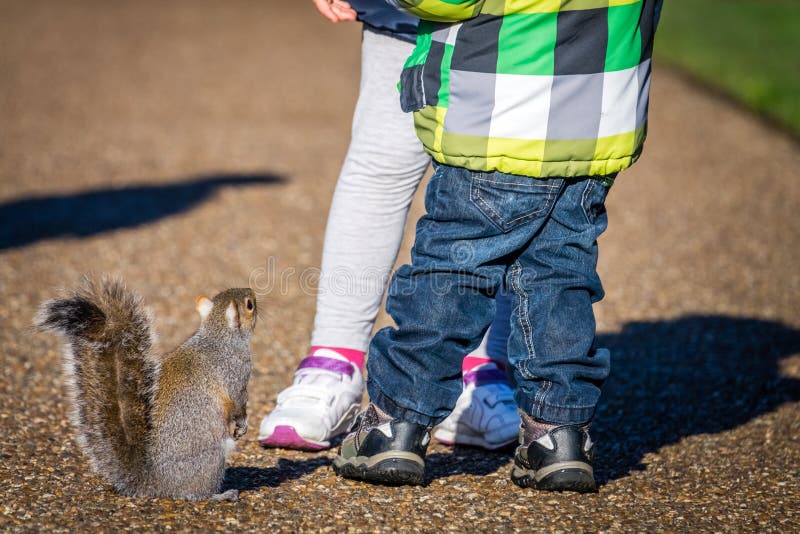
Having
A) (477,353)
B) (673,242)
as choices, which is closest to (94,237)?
(477,353)

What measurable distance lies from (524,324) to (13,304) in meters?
2.31

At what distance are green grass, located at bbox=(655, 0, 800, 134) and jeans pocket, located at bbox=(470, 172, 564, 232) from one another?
5708mm

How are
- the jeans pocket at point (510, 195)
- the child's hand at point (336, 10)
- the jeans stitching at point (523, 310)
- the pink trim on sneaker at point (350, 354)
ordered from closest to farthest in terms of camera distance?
the jeans pocket at point (510, 195)
the jeans stitching at point (523, 310)
the child's hand at point (336, 10)
the pink trim on sneaker at point (350, 354)

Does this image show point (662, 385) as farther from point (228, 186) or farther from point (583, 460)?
point (228, 186)

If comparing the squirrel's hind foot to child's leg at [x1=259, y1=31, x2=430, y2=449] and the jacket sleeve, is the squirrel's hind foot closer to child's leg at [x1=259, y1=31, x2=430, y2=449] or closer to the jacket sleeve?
child's leg at [x1=259, y1=31, x2=430, y2=449]

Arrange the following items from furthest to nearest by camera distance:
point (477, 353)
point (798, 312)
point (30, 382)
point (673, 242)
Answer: point (673, 242)
point (798, 312)
point (30, 382)
point (477, 353)

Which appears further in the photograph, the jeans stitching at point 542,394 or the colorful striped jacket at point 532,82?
the jeans stitching at point 542,394

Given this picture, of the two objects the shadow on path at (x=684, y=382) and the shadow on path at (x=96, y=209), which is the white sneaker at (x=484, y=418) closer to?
the shadow on path at (x=684, y=382)

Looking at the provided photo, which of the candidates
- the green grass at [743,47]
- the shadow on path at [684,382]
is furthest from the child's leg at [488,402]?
the green grass at [743,47]

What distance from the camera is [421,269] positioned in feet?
6.49

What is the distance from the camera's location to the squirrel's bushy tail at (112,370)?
6.13 ft

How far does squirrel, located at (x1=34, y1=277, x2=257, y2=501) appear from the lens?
1868 millimetres

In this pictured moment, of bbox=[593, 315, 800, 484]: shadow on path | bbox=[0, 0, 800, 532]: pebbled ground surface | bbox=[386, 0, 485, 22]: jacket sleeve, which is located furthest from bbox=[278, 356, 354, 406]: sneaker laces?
bbox=[386, 0, 485, 22]: jacket sleeve

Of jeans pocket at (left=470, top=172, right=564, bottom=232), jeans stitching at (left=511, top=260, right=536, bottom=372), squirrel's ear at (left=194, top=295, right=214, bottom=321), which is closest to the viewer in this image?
jeans pocket at (left=470, top=172, right=564, bottom=232)
